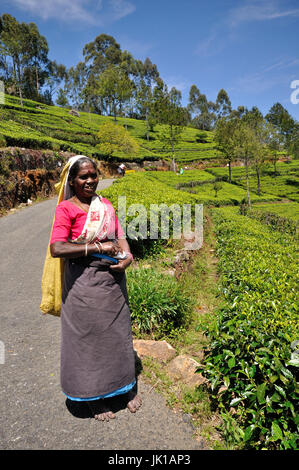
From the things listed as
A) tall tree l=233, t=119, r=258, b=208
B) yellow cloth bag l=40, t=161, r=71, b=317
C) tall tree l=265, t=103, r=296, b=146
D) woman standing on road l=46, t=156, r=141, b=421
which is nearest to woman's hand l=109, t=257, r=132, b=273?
woman standing on road l=46, t=156, r=141, b=421

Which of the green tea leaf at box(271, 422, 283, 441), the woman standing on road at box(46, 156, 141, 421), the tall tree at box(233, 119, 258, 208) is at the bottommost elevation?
the green tea leaf at box(271, 422, 283, 441)

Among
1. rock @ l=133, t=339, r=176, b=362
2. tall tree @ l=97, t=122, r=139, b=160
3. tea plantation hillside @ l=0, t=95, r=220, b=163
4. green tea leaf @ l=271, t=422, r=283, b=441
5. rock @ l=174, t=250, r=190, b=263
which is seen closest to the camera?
green tea leaf @ l=271, t=422, r=283, b=441

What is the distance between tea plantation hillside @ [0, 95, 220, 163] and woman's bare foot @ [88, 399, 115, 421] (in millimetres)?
14922

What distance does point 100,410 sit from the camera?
2.60m

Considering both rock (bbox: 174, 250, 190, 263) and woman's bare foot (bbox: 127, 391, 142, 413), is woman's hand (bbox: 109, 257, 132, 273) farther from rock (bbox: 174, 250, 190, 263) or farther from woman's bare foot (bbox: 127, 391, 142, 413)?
rock (bbox: 174, 250, 190, 263)

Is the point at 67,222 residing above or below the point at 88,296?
above

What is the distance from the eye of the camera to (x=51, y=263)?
2658 mm

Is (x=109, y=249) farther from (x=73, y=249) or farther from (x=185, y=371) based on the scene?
(x=185, y=371)

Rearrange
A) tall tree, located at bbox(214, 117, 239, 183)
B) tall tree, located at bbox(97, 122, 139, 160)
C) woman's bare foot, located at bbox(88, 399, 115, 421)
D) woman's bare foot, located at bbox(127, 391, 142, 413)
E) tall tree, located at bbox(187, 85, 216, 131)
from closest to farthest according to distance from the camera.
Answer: woman's bare foot, located at bbox(88, 399, 115, 421), woman's bare foot, located at bbox(127, 391, 142, 413), tall tree, located at bbox(97, 122, 139, 160), tall tree, located at bbox(214, 117, 239, 183), tall tree, located at bbox(187, 85, 216, 131)

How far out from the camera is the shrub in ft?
13.0

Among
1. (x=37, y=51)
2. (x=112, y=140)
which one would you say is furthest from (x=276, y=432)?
(x=37, y=51)

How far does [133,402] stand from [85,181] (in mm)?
2184
